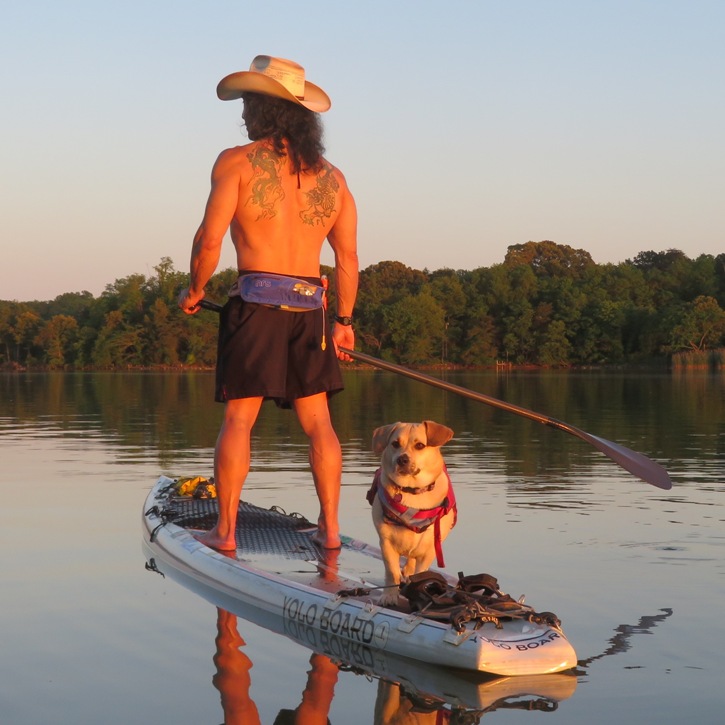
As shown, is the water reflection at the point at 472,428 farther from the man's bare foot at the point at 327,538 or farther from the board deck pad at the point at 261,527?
the man's bare foot at the point at 327,538

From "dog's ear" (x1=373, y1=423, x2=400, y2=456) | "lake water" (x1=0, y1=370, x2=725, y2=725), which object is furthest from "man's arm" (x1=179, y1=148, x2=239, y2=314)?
"lake water" (x1=0, y1=370, x2=725, y2=725)

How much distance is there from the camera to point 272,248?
21.3 feet

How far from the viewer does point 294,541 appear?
7.16 m

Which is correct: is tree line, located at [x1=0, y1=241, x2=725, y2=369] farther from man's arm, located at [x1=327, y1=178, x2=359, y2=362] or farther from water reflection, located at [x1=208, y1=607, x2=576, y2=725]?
water reflection, located at [x1=208, y1=607, x2=576, y2=725]

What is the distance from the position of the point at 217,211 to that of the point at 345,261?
91 cm

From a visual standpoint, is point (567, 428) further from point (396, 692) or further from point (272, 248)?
point (396, 692)

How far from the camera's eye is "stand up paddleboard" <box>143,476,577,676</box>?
4.77 metres

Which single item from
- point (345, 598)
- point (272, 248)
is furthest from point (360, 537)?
point (345, 598)

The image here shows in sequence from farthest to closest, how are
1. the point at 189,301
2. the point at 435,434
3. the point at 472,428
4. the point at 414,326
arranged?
1. the point at 414,326
2. the point at 472,428
3. the point at 189,301
4. the point at 435,434

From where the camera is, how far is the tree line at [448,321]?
109m

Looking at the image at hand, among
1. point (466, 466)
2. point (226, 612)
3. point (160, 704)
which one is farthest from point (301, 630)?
point (466, 466)

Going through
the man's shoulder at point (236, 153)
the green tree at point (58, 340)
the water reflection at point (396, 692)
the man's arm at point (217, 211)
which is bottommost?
the water reflection at point (396, 692)

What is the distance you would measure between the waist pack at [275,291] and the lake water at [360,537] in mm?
1630

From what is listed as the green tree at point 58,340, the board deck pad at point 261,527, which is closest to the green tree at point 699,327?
the green tree at point 58,340
